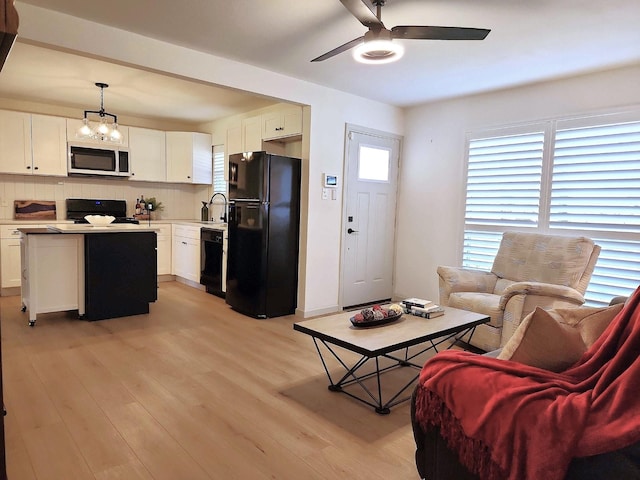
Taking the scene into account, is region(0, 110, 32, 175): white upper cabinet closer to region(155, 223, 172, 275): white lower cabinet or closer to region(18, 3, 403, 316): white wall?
region(155, 223, 172, 275): white lower cabinet

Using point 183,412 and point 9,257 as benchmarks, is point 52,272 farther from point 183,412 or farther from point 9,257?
point 183,412

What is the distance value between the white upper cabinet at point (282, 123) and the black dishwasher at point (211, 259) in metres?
1.37

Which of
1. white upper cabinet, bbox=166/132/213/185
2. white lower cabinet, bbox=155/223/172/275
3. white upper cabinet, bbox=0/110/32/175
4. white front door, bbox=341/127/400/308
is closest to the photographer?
white front door, bbox=341/127/400/308

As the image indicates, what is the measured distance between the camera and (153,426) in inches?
87.0

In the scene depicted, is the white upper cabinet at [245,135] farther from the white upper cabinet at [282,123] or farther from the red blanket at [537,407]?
the red blanket at [537,407]

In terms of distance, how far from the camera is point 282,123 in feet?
15.6

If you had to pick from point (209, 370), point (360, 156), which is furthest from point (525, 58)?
point (209, 370)

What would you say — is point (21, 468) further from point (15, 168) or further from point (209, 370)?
point (15, 168)

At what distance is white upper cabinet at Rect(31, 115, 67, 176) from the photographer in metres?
5.17

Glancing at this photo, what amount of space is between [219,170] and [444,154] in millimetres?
3355

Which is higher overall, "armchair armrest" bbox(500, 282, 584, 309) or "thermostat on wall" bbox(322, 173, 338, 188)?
"thermostat on wall" bbox(322, 173, 338, 188)

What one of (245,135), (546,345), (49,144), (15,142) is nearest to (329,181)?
(245,135)

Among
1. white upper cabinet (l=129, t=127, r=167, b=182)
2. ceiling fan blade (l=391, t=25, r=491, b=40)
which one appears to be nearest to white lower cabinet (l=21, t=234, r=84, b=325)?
white upper cabinet (l=129, t=127, r=167, b=182)

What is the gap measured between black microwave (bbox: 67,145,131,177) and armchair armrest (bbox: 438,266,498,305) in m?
4.62
